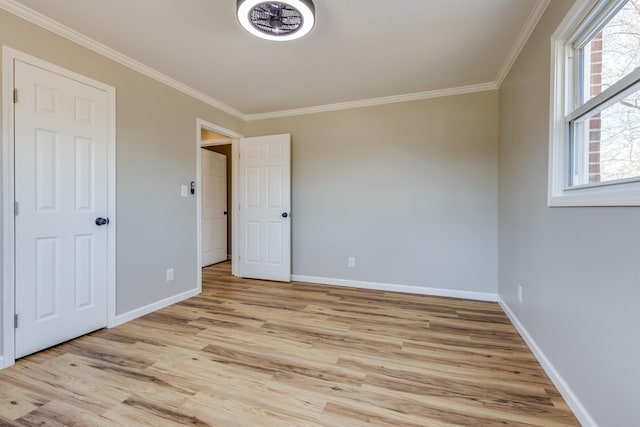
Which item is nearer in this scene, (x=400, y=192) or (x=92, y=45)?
(x=92, y=45)

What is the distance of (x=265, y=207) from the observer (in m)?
4.04

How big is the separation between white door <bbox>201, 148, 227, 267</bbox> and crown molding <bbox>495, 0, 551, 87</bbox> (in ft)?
14.6

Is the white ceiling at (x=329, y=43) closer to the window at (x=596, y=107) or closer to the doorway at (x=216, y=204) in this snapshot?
the window at (x=596, y=107)

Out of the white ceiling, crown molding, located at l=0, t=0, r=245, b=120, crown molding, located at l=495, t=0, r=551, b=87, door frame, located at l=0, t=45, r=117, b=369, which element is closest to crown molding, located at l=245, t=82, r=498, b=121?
the white ceiling

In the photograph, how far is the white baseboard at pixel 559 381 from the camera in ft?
4.48

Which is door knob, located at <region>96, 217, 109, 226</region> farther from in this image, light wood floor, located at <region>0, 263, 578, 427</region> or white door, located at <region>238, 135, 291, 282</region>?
white door, located at <region>238, 135, 291, 282</region>

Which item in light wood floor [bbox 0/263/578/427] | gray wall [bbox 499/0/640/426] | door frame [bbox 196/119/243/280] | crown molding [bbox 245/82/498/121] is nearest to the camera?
gray wall [bbox 499/0/640/426]

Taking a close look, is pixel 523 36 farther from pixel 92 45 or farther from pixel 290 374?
pixel 92 45

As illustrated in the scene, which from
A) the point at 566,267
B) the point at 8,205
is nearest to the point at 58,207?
the point at 8,205

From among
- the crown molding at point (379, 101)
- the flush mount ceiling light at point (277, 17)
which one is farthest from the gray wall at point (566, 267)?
the flush mount ceiling light at point (277, 17)

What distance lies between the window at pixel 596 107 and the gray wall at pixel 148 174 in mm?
3255

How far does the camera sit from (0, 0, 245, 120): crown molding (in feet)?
6.24

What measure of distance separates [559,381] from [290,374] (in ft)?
5.11

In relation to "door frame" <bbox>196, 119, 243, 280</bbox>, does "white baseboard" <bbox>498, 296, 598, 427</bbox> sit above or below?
below
